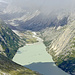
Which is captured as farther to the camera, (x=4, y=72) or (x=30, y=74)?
(x=30, y=74)

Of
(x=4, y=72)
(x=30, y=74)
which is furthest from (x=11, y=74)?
(x=30, y=74)

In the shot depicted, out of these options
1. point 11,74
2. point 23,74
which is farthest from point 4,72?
point 23,74

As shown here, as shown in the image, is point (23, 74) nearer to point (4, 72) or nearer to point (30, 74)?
point (30, 74)

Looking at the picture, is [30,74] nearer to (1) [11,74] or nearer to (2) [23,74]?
(2) [23,74]

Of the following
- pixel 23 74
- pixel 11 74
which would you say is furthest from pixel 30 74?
pixel 11 74

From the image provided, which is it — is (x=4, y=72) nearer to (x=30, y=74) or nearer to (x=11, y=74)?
(x=11, y=74)
